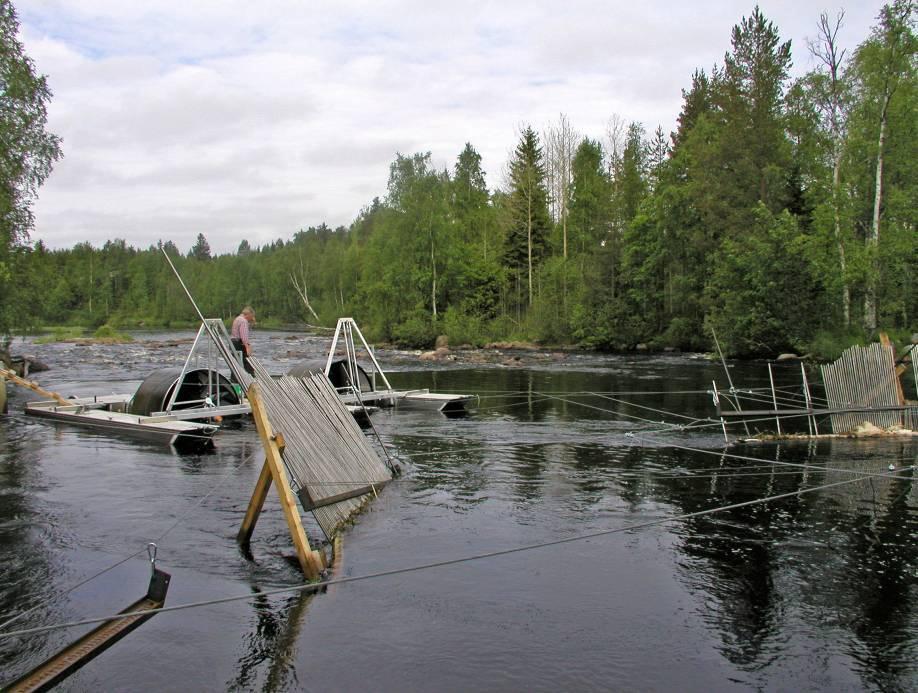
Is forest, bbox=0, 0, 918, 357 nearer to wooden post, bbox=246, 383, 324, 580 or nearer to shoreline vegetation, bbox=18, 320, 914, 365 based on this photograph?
shoreline vegetation, bbox=18, 320, 914, 365

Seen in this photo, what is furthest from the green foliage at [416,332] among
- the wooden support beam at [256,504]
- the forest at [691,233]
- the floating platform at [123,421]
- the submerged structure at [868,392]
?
the wooden support beam at [256,504]

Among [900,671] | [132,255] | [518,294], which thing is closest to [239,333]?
[900,671]

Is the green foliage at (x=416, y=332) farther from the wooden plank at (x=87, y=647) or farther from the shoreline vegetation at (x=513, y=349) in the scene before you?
the wooden plank at (x=87, y=647)

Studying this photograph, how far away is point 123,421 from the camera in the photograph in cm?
1794

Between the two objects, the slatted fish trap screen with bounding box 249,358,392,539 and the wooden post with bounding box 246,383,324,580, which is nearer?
the wooden post with bounding box 246,383,324,580

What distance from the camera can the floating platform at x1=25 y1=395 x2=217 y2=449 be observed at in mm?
16531

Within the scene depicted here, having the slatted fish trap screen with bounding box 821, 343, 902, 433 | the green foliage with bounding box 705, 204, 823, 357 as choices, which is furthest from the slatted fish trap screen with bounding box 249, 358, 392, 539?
the green foliage with bounding box 705, 204, 823, 357

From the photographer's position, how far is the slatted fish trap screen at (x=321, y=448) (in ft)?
30.1

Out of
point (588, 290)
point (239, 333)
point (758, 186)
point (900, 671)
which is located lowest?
point (900, 671)

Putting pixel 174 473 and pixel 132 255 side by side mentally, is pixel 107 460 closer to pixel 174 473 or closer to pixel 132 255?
pixel 174 473

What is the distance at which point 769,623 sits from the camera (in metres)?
7.07

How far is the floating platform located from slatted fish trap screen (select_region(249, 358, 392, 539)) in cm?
647

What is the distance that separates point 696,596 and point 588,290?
1950 inches

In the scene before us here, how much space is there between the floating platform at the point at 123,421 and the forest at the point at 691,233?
10.9 metres
